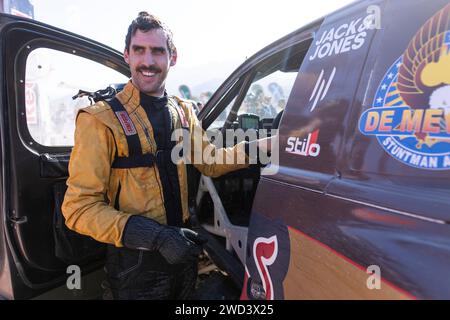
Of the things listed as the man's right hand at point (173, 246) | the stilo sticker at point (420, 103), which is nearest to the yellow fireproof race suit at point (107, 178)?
the man's right hand at point (173, 246)

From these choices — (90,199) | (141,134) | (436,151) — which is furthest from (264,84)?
(436,151)

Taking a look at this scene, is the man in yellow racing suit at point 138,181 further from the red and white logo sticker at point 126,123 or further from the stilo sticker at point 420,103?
the stilo sticker at point 420,103

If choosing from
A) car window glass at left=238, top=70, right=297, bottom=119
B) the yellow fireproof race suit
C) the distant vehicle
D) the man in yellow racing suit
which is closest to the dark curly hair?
the man in yellow racing suit

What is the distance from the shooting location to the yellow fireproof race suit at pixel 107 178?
1446 mm

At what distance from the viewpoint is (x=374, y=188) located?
40.3 inches

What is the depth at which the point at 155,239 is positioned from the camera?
1.44 meters

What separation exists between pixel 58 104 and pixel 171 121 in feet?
3.29

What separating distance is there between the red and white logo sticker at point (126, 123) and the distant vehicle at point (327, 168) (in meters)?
0.60

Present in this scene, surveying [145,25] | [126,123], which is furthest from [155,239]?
[145,25]

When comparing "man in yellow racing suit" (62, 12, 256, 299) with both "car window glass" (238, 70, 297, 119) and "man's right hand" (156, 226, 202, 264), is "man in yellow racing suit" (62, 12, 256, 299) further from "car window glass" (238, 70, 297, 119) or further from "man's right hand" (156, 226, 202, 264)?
"car window glass" (238, 70, 297, 119)

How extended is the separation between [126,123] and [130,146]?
0.35 ft

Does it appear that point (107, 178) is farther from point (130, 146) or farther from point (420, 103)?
point (420, 103)

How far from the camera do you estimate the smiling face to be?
167 cm

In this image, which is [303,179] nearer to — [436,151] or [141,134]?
[436,151]
